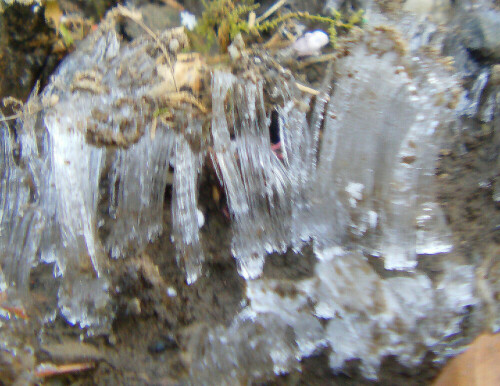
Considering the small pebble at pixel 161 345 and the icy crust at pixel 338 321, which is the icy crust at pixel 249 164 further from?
the small pebble at pixel 161 345

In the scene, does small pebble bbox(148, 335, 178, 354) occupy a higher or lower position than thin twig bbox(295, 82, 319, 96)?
lower

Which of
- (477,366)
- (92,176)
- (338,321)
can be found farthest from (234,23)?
(477,366)

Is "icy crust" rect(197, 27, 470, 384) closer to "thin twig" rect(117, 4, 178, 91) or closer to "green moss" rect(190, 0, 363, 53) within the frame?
"green moss" rect(190, 0, 363, 53)

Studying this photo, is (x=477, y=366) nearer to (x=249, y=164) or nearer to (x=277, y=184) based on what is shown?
(x=277, y=184)

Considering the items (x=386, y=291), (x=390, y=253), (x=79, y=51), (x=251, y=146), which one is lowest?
(x=386, y=291)

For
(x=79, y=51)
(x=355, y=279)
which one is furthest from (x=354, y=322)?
(x=79, y=51)

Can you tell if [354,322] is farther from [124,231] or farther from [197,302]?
[124,231]

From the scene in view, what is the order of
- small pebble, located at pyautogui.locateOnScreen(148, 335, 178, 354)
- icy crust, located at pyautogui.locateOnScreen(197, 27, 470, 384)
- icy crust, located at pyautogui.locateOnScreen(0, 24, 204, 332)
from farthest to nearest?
small pebble, located at pyautogui.locateOnScreen(148, 335, 178, 354) → icy crust, located at pyautogui.locateOnScreen(0, 24, 204, 332) → icy crust, located at pyautogui.locateOnScreen(197, 27, 470, 384)

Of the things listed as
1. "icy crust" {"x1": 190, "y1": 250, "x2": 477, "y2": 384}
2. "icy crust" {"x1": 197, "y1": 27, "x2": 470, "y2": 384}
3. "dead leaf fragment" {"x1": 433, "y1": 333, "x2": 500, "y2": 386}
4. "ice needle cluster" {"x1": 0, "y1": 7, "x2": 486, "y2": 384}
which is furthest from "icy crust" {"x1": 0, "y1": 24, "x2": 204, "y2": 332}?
"dead leaf fragment" {"x1": 433, "y1": 333, "x2": 500, "y2": 386}
